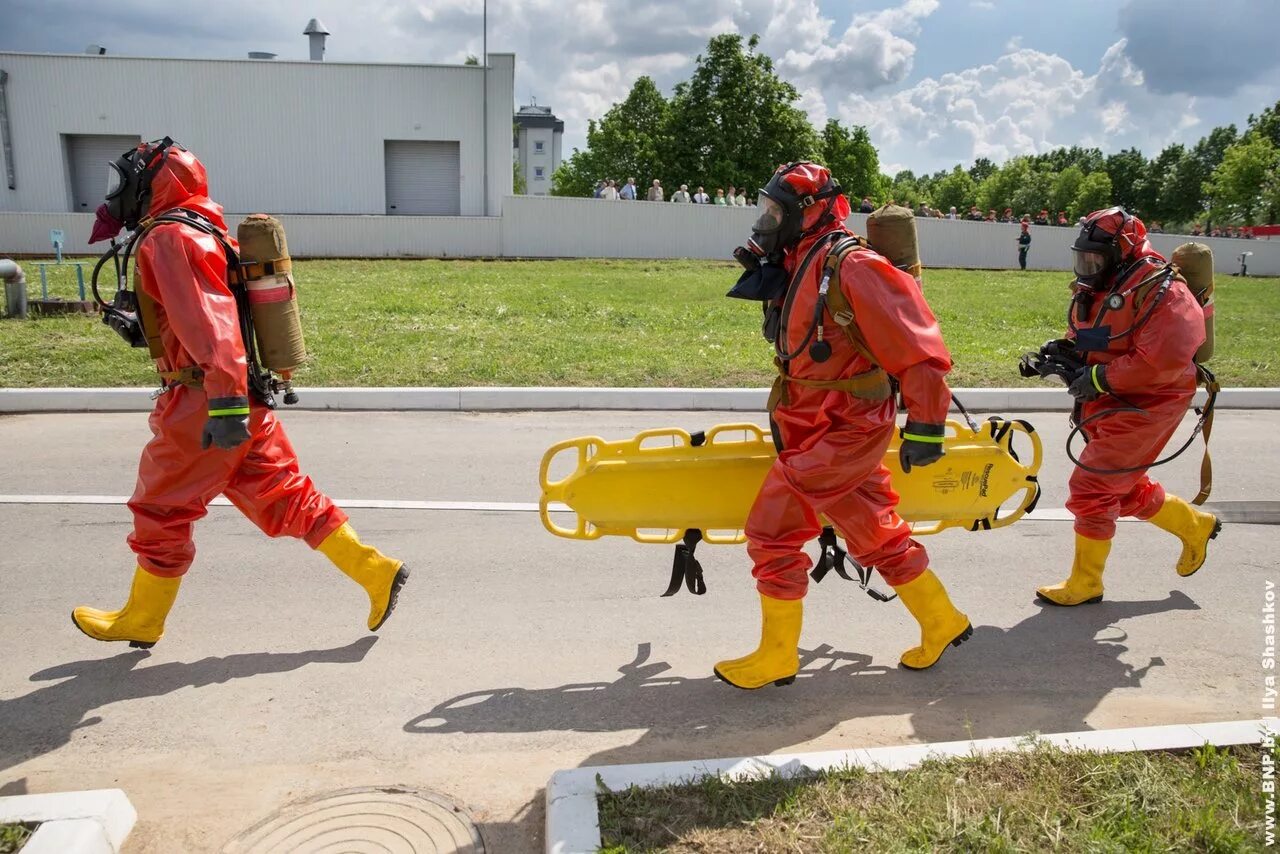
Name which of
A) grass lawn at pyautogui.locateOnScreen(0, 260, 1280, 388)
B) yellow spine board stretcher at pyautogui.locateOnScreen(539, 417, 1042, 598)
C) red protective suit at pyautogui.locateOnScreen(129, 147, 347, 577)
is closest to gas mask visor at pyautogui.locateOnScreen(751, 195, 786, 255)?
yellow spine board stretcher at pyautogui.locateOnScreen(539, 417, 1042, 598)

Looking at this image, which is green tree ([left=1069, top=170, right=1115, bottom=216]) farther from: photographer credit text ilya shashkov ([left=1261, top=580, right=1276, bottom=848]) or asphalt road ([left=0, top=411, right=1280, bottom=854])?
asphalt road ([left=0, top=411, right=1280, bottom=854])

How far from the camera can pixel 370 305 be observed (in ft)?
47.1

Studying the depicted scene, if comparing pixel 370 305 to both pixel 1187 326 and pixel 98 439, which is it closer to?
pixel 98 439

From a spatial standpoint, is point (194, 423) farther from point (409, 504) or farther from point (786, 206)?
point (409, 504)

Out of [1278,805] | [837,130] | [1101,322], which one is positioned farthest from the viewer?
[837,130]

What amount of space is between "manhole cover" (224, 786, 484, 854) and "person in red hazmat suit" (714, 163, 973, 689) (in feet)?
4.14

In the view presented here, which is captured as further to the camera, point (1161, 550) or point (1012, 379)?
point (1012, 379)

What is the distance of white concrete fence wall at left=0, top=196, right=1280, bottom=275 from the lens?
26141mm

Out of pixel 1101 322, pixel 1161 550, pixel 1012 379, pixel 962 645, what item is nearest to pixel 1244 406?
pixel 1012 379

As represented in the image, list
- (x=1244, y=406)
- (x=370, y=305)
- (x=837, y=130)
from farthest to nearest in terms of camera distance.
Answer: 1. (x=837, y=130)
2. (x=370, y=305)
3. (x=1244, y=406)

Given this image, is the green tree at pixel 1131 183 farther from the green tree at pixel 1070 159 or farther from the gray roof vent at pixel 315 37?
the gray roof vent at pixel 315 37

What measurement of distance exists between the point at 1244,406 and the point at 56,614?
36.8 feet

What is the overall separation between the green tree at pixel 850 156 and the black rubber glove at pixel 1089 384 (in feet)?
178

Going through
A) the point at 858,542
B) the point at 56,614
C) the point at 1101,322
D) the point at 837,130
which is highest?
the point at 837,130
